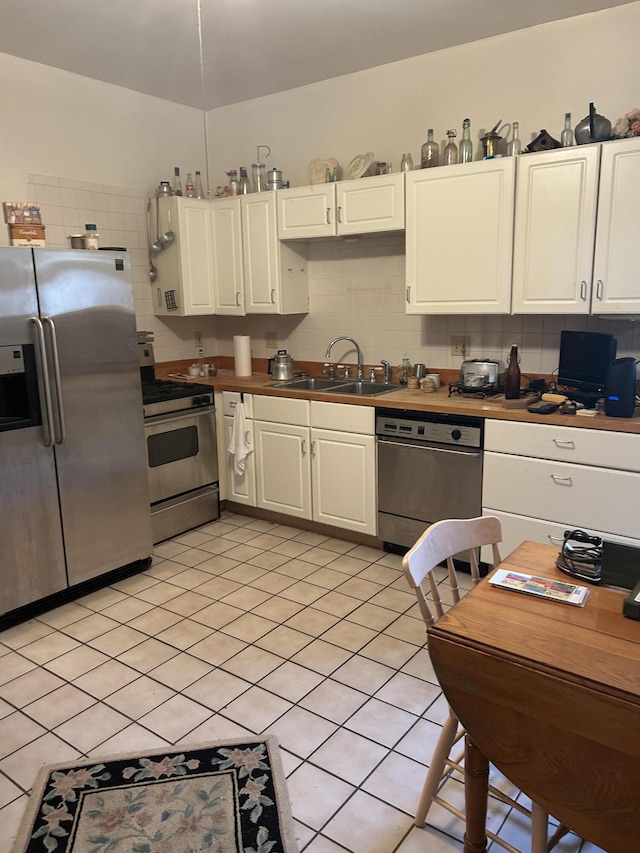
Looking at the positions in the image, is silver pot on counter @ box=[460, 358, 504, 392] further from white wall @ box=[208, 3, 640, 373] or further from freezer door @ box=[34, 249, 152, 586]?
freezer door @ box=[34, 249, 152, 586]

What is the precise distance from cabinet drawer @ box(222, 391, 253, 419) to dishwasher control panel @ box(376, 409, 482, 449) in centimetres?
101

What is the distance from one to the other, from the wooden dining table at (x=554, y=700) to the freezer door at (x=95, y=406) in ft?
7.67

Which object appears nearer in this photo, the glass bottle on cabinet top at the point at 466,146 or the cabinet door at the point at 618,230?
the cabinet door at the point at 618,230

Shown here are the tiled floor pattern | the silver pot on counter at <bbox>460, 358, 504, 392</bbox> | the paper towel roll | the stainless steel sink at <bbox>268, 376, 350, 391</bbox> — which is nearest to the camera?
the tiled floor pattern

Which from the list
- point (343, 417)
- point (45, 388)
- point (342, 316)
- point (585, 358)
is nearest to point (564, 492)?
point (585, 358)

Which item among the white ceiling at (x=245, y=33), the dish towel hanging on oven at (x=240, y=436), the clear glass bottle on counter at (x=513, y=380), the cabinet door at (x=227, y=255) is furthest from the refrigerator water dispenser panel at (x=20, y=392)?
the clear glass bottle on counter at (x=513, y=380)

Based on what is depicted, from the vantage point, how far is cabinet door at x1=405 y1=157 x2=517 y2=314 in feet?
10.7

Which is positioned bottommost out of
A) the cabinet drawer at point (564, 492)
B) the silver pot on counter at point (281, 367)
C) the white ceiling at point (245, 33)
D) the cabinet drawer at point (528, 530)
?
the cabinet drawer at point (528, 530)

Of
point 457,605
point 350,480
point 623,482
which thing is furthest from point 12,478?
point 623,482

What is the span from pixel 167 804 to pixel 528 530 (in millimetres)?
2083

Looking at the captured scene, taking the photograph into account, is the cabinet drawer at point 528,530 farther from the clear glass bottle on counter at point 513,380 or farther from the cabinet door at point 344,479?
the cabinet door at point 344,479

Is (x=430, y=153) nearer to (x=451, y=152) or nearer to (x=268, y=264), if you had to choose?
(x=451, y=152)

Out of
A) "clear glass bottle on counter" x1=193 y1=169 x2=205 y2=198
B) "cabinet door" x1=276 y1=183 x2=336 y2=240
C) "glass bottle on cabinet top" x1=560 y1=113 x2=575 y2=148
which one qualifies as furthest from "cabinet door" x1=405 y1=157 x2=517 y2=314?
"clear glass bottle on counter" x1=193 y1=169 x2=205 y2=198

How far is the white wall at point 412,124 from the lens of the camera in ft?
10.8
